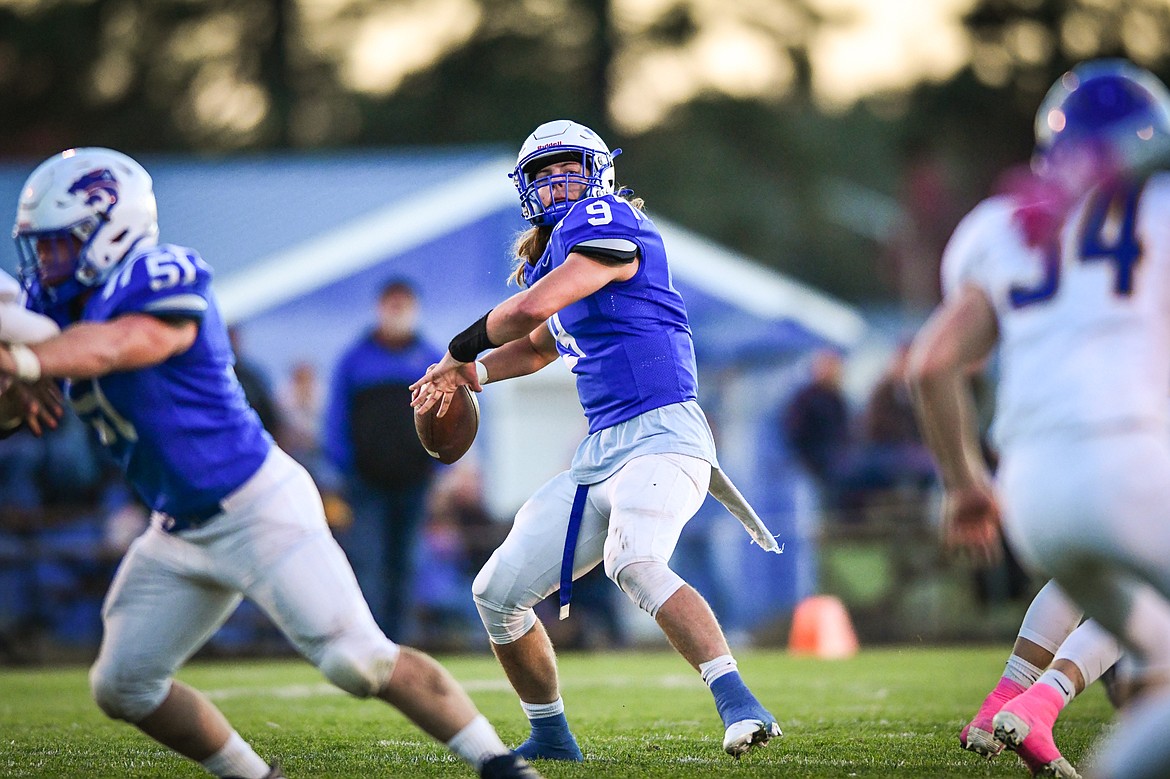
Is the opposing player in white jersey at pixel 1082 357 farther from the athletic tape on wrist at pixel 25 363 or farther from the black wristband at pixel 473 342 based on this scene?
the athletic tape on wrist at pixel 25 363

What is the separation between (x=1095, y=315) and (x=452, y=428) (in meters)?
2.75

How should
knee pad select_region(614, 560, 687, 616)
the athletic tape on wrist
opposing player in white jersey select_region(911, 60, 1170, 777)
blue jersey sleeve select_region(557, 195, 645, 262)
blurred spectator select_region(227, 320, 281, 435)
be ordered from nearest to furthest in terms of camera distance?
1. opposing player in white jersey select_region(911, 60, 1170, 777)
2. the athletic tape on wrist
3. knee pad select_region(614, 560, 687, 616)
4. blue jersey sleeve select_region(557, 195, 645, 262)
5. blurred spectator select_region(227, 320, 281, 435)

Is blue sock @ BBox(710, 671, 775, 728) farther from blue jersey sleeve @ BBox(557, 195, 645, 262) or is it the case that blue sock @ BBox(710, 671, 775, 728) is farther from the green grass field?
blue jersey sleeve @ BBox(557, 195, 645, 262)

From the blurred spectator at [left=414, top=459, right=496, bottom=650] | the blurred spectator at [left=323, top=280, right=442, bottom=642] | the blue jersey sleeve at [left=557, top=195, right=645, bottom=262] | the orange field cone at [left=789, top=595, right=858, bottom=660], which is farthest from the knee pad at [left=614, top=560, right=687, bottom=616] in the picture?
the blurred spectator at [left=414, top=459, right=496, bottom=650]

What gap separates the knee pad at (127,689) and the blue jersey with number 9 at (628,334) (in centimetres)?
179

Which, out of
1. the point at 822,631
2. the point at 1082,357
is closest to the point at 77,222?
the point at 1082,357

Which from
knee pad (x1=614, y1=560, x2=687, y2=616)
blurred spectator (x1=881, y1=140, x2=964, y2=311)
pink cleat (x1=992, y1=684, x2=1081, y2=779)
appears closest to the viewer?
pink cleat (x1=992, y1=684, x2=1081, y2=779)

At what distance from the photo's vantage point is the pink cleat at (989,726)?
504 cm

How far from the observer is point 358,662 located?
3.94 metres

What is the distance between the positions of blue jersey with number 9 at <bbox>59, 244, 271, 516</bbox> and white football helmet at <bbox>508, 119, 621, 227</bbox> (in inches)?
62.4

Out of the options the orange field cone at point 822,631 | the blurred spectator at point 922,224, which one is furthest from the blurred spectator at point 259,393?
the blurred spectator at point 922,224

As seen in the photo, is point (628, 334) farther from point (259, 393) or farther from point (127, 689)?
point (259, 393)

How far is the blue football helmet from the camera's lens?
3.40m

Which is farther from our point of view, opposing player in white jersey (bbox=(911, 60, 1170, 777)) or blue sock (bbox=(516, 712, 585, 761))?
blue sock (bbox=(516, 712, 585, 761))
